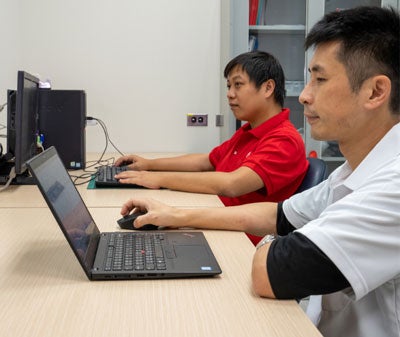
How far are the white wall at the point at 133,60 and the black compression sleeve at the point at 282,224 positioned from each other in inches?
74.0

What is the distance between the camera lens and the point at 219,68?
122 inches

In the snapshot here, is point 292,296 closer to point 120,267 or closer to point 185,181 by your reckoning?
point 120,267

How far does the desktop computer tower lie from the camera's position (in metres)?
2.20

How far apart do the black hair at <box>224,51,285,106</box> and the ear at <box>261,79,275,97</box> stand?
0.5 inches

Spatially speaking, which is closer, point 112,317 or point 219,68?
point 112,317

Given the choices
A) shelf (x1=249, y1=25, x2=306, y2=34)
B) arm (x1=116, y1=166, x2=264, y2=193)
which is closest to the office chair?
arm (x1=116, y1=166, x2=264, y2=193)

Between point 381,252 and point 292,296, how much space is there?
6.7 inches

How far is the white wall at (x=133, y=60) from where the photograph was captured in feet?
9.77

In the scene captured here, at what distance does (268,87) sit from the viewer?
201cm

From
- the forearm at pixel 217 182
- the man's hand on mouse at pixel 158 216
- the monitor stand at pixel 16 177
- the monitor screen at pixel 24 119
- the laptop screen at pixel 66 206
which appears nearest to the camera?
the laptop screen at pixel 66 206

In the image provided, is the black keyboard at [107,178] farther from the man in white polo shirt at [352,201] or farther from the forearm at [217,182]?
the man in white polo shirt at [352,201]

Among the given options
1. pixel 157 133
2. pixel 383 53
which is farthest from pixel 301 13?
pixel 383 53

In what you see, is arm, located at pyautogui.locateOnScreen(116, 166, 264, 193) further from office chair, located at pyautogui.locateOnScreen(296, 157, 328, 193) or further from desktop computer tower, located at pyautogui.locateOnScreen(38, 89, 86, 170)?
desktop computer tower, located at pyautogui.locateOnScreen(38, 89, 86, 170)

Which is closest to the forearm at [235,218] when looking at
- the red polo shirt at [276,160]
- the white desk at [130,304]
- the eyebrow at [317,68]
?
the white desk at [130,304]
